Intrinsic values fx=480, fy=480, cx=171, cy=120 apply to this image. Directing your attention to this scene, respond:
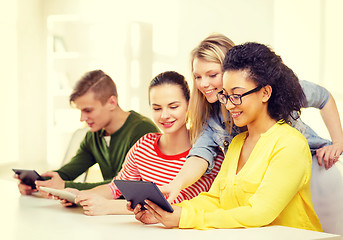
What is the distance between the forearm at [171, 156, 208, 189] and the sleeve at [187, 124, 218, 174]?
0.02m

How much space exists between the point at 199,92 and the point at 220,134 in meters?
0.19

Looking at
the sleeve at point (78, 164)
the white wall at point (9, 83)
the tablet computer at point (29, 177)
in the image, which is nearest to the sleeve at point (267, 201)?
the tablet computer at point (29, 177)

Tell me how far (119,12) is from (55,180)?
475 centimetres

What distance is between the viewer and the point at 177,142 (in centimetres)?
197

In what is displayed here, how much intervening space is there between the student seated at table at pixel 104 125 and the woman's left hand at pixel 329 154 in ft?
3.37

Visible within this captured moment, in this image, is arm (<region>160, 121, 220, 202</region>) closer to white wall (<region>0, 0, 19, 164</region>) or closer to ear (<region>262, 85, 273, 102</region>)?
ear (<region>262, 85, 273, 102</region>)

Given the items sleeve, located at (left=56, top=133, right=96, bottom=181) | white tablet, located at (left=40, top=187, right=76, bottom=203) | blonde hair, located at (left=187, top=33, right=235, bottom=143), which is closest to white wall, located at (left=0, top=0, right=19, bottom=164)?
sleeve, located at (left=56, top=133, right=96, bottom=181)

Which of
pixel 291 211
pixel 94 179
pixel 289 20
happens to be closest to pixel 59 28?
pixel 94 179

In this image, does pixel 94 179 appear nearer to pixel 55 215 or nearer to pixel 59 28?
pixel 59 28

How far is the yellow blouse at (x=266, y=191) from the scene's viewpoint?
4.51 feet

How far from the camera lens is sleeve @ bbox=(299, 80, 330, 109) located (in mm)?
1938

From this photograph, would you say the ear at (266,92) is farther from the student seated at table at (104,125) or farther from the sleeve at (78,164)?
the sleeve at (78,164)

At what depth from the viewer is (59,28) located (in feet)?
22.2

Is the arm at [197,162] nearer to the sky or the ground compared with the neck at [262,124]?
nearer to the ground
